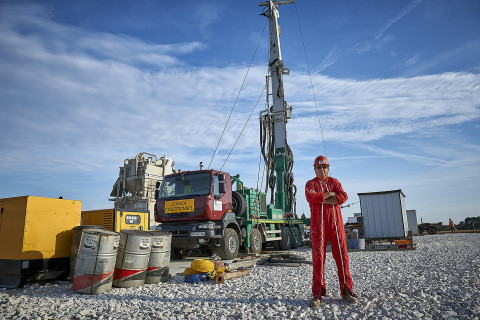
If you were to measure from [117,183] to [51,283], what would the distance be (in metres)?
18.2

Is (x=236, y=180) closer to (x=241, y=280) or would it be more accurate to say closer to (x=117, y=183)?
(x=241, y=280)

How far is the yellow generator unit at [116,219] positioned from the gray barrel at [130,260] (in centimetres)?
195

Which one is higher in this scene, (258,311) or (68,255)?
(68,255)

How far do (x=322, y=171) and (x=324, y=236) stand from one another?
2.84ft

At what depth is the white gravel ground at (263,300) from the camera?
3.65 meters

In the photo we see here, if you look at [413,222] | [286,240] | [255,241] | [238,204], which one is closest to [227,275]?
[238,204]

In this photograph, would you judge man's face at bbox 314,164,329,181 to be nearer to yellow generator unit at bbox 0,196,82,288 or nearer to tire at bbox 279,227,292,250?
yellow generator unit at bbox 0,196,82,288

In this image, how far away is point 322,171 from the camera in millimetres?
4324

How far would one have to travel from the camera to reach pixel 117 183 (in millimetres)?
23344

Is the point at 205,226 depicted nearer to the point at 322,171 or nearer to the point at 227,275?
the point at 227,275

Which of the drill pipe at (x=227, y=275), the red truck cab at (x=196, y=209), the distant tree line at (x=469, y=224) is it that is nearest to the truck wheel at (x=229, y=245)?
the red truck cab at (x=196, y=209)

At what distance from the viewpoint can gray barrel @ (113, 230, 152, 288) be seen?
545 cm

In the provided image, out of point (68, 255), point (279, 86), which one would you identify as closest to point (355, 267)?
point (68, 255)

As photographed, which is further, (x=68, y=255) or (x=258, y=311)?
(x=68, y=255)
